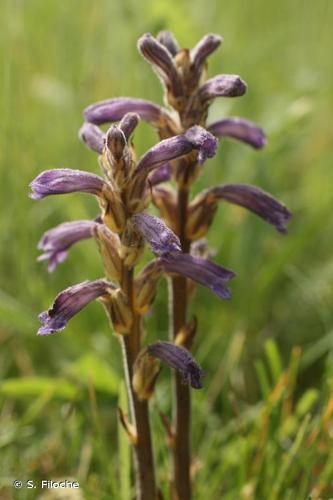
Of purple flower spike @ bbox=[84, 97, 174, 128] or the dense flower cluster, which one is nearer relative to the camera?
the dense flower cluster

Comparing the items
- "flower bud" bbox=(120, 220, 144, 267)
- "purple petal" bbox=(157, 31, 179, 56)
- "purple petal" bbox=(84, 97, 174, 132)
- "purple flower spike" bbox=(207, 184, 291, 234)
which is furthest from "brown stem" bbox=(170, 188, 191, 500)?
"purple petal" bbox=(157, 31, 179, 56)

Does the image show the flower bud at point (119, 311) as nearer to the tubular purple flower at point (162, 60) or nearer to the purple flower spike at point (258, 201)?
the purple flower spike at point (258, 201)

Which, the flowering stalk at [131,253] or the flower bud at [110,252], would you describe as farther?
the flower bud at [110,252]

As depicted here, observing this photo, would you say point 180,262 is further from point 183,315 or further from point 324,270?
→ point 324,270

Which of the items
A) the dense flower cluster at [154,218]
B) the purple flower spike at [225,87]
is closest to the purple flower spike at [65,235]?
the dense flower cluster at [154,218]

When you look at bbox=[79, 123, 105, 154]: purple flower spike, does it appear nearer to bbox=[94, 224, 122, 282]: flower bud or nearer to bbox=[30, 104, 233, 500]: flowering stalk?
bbox=[30, 104, 233, 500]: flowering stalk

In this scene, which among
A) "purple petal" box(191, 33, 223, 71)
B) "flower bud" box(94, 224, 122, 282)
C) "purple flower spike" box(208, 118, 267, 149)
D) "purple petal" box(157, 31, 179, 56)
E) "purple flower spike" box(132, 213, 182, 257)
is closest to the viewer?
"purple flower spike" box(132, 213, 182, 257)
